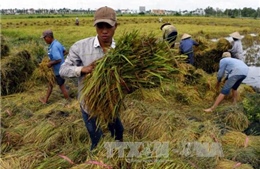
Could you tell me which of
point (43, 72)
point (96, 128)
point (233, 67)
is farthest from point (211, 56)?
point (96, 128)

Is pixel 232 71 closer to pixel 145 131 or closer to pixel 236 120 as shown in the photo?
pixel 236 120

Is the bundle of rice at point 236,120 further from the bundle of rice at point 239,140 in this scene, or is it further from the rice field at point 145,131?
the bundle of rice at point 239,140

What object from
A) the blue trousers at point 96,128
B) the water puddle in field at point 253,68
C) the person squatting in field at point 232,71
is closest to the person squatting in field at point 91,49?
the blue trousers at point 96,128

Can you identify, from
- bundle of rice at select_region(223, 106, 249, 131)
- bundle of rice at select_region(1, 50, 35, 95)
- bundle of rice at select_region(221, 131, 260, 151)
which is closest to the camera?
bundle of rice at select_region(221, 131, 260, 151)

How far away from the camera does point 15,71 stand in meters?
6.19

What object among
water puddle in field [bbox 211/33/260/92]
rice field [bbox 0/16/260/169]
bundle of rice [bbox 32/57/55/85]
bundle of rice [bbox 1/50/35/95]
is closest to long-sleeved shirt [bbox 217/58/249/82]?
rice field [bbox 0/16/260/169]

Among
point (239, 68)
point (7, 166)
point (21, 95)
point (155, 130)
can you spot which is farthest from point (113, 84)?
point (21, 95)

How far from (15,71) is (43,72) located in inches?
25.5

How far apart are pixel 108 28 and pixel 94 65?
0.34 metres

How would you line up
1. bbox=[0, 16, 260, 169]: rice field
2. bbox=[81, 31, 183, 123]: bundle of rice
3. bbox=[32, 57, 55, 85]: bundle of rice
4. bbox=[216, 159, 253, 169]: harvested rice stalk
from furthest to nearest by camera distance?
bbox=[32, 57, 55, 85]: bundle of rice < bbox=[216, 159, 253, 169]: harvested rice stalk < bbox=[0, 16, 260, 169]: rice field < bbox=[81, 31, 183, 123]: bundle of rice

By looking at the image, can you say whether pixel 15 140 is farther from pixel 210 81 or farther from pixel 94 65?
pixel 210 81

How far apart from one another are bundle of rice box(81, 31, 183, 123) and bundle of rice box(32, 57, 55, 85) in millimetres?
3482

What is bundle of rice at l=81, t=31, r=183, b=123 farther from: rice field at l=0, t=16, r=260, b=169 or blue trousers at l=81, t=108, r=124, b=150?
blue trousers at l=81, t=108, r=124, b=150

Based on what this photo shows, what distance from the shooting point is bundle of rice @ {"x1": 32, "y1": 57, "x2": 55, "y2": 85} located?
5.71 metres
